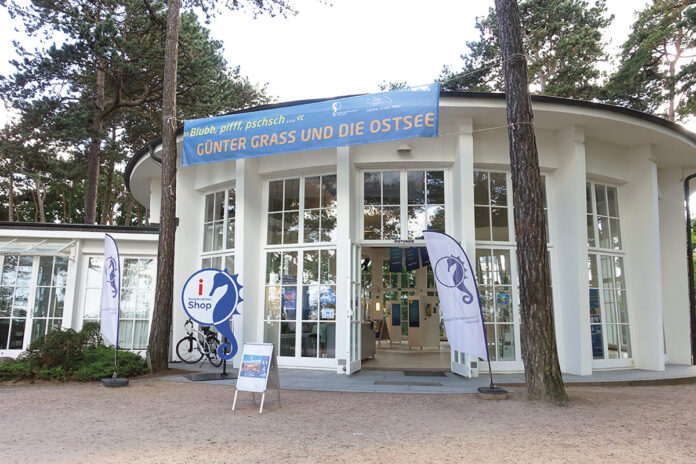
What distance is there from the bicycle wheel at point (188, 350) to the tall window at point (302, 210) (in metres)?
2.85

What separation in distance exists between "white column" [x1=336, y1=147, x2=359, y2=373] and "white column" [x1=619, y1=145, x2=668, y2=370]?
568cm

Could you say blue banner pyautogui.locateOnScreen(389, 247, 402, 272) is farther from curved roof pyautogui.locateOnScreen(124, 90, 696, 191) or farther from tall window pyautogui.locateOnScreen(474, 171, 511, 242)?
curved roof pyautogui.locateOnScreen(124, 90, 696, 191)

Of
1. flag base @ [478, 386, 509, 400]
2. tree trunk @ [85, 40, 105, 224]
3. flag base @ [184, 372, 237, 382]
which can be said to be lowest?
flag base @ [184, 372, 237, 382]

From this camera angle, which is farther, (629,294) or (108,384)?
(629,294)

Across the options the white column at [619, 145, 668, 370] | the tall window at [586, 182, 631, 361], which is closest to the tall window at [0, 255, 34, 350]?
the tall window at [586, 182, 631, 361]

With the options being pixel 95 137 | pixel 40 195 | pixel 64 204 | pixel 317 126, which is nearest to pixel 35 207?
pixel 64 204

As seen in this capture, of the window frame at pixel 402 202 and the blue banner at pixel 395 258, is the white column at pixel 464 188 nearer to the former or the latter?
the window frame at pixel 402 202

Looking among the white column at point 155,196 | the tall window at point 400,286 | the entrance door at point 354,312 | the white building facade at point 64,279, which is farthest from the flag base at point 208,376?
the tall window at point 400,286

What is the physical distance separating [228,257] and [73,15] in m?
9.78

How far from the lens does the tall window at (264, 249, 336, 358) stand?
8852mm

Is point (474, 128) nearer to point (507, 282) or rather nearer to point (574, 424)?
point (507, 282)

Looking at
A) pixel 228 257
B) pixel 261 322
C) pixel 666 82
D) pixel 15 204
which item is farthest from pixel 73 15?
pixel 15 204

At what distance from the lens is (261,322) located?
9414mm

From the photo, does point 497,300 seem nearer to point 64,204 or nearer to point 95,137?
point 95,137
